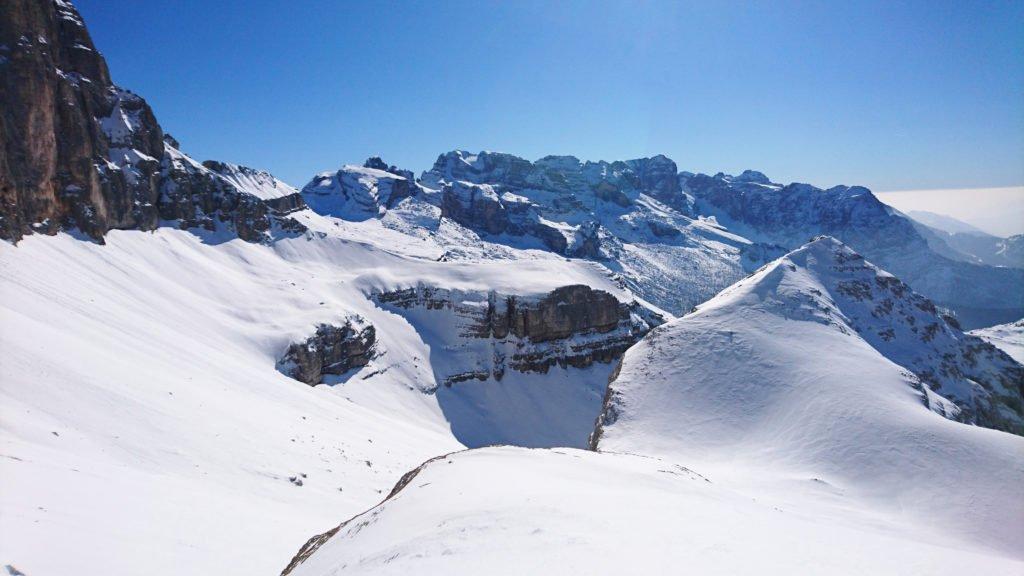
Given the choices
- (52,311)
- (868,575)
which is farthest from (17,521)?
(52,311)

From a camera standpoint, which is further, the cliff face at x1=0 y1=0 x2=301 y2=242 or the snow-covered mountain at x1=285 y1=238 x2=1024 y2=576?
the cliff face at x1=0 y1=0 x2=301 y2=242

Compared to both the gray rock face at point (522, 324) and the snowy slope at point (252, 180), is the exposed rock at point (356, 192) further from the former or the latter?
the gray rock face at point (522, 324)

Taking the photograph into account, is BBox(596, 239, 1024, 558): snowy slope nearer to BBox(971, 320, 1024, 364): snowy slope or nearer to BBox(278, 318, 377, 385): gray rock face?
BBox(278, 318, 377, 385): gray rock face

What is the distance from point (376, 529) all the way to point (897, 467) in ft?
93.3

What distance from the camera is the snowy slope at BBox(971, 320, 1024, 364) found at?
272 feet

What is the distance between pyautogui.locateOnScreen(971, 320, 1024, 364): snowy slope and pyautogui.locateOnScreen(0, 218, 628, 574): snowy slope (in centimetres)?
10007

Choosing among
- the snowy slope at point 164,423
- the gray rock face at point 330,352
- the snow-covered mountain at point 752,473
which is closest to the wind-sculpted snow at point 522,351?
the snowy slope at point 164,423

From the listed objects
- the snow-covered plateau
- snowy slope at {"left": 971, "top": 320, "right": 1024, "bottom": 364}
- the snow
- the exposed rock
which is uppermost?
the exposed rock

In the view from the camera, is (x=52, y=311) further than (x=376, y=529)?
Yes

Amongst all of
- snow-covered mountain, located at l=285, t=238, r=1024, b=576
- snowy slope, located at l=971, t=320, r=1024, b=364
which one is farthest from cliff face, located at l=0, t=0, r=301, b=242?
snowy slope, located at l=971, t=320, r=1024, b=364

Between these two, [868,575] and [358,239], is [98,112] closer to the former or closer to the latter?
[358,239]

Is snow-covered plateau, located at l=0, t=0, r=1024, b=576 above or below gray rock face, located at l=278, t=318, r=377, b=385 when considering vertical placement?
above

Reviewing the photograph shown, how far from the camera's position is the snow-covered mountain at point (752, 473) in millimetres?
9102

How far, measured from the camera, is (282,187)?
120688 mm
